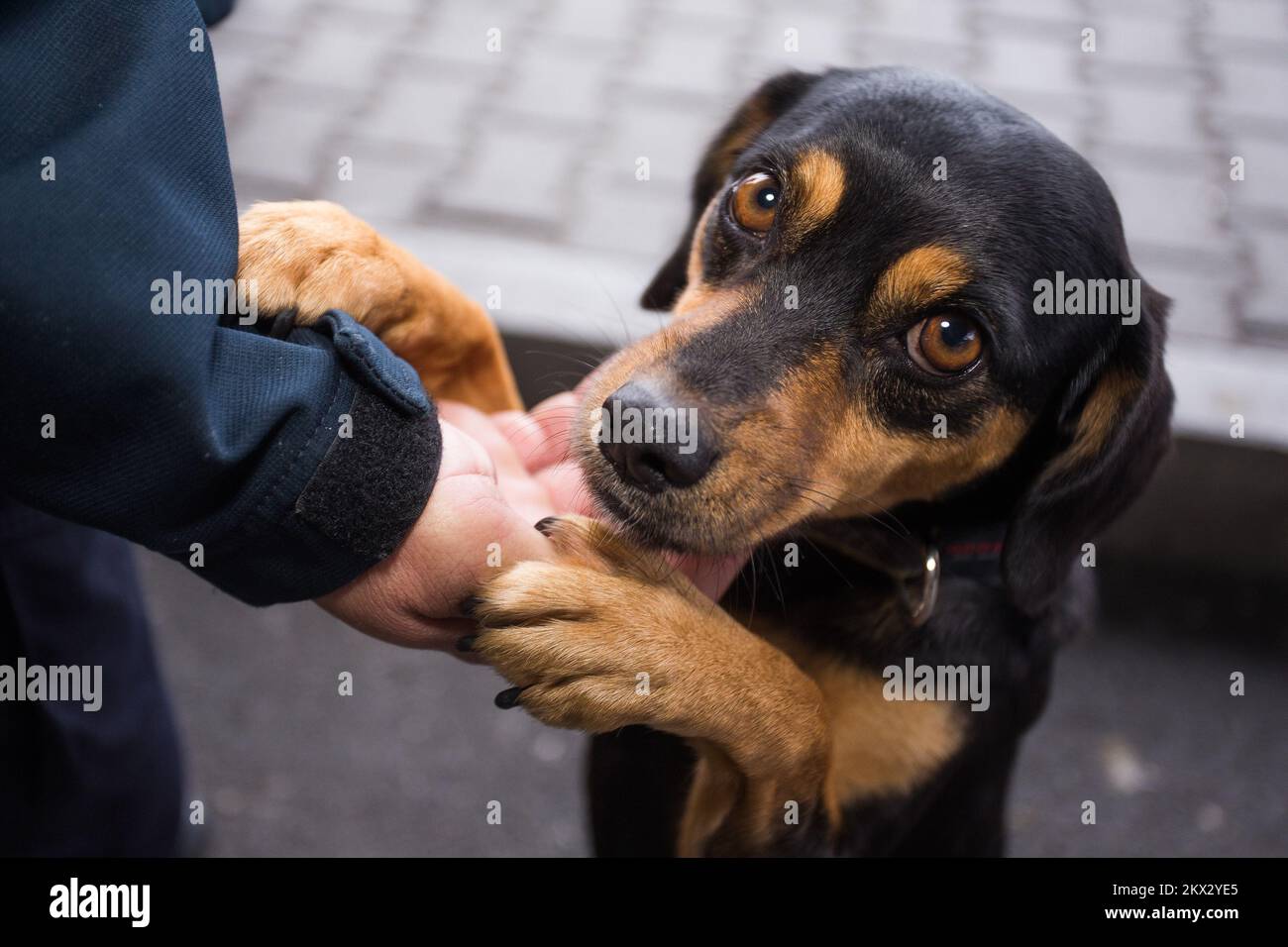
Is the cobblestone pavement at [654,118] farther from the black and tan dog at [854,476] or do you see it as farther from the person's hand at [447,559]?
the person's hand at [447,559]

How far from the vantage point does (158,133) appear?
4.82 ft

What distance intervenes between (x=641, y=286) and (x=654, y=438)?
242 centimetres

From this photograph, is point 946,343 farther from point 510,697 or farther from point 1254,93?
point 1254,93

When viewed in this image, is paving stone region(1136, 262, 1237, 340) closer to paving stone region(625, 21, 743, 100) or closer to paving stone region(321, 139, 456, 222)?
paving stone region(625, 21, 743, 100)

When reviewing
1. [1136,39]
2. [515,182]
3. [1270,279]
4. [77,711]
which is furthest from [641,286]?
[1136,39]

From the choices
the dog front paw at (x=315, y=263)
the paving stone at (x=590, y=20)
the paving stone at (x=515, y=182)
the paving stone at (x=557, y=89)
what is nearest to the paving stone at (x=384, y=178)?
the paving stone at (x=515, y=182)

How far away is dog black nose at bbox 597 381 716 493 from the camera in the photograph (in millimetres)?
1816

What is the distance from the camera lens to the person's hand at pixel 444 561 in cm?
172

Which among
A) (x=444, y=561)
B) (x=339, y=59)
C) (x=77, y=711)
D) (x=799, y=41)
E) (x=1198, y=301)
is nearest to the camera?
(x=444, y=561)

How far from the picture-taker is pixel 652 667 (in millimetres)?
1813

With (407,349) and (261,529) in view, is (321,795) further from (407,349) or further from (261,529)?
(261,529)

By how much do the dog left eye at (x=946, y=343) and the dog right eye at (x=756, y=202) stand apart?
0.36 meters

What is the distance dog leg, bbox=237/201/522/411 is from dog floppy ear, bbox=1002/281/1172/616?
3.85 feet

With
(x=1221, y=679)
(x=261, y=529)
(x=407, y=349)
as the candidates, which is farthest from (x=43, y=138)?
(x=1221, y=679)
